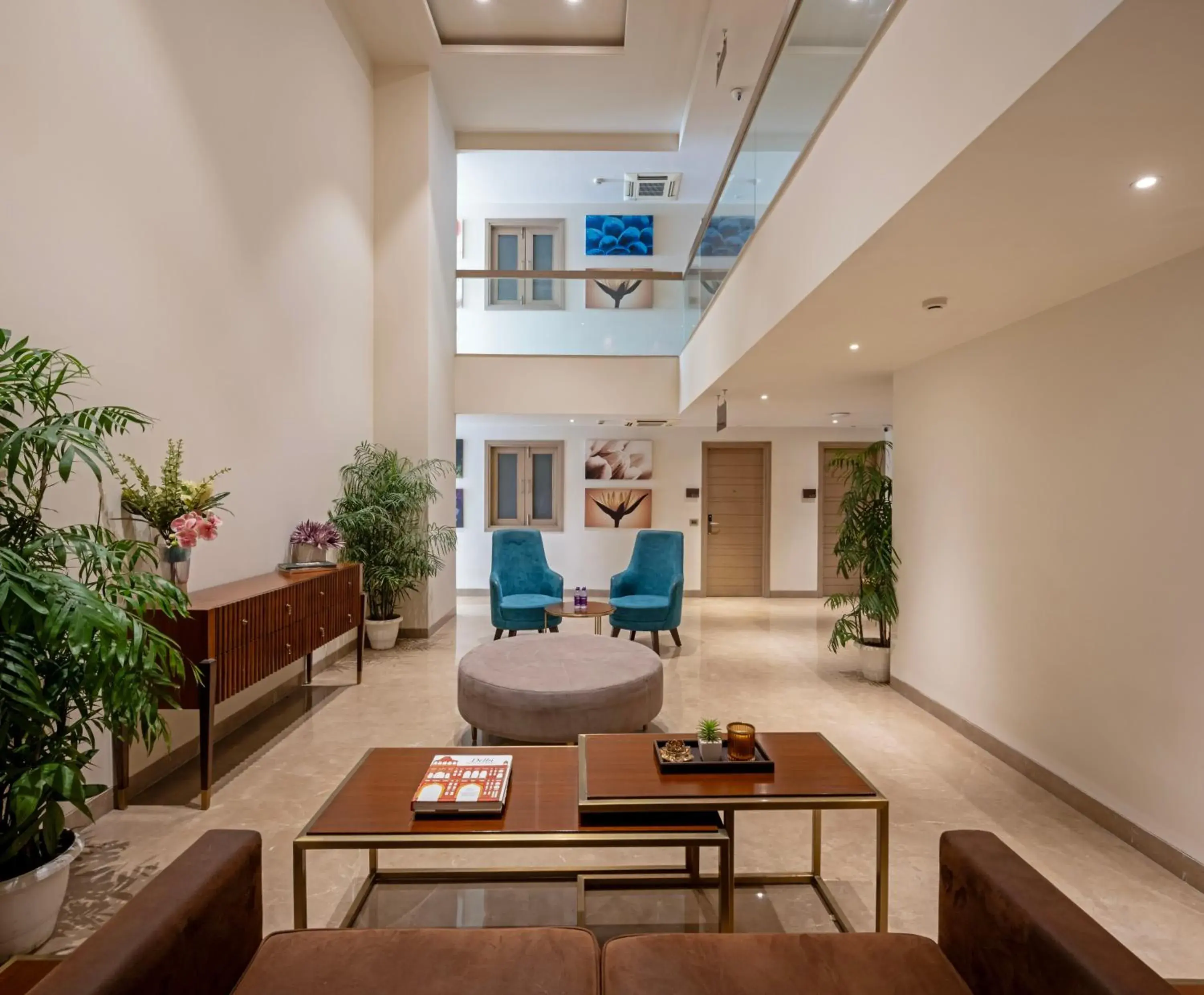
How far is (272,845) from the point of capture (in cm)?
280

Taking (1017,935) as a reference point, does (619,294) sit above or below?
above

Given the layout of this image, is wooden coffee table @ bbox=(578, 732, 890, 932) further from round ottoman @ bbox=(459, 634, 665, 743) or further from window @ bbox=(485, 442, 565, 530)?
window @ bbox=(485, 442, 565, 530)

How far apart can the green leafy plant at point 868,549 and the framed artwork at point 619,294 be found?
331cm

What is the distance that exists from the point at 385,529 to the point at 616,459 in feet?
14.1

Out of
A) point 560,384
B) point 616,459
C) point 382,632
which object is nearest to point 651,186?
point 560,384

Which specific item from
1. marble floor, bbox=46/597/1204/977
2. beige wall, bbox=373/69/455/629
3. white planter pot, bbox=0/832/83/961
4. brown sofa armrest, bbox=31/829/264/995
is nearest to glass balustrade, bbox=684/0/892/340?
beige wall, bbox=373/69/455/629

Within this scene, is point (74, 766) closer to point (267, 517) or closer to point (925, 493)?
point (267, 517)

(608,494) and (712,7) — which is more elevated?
(712,7)

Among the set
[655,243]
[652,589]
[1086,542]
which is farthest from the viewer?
[655,243]

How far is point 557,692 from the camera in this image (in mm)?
3459

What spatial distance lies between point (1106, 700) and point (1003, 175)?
7.73 ft

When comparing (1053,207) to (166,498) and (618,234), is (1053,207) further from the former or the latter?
(618,234)

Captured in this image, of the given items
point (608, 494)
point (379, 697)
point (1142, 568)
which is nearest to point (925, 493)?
point (1142, 568)

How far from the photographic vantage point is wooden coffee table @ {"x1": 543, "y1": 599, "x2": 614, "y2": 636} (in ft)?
19.1
